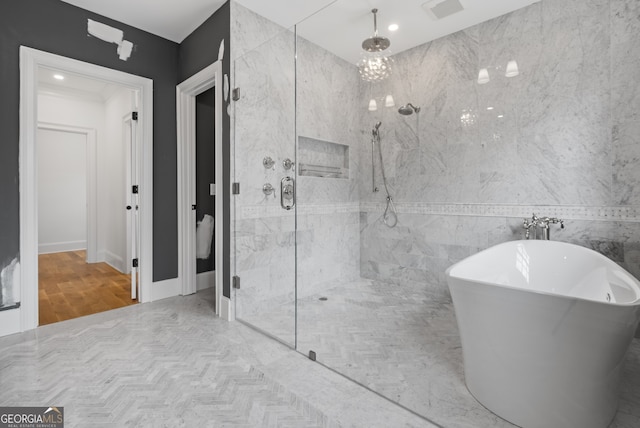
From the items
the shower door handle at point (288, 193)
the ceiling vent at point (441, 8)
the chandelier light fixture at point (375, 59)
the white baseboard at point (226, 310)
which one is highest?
the ceiling vent at point (441, 8)

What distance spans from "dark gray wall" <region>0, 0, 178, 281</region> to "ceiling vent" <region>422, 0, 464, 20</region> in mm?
2528

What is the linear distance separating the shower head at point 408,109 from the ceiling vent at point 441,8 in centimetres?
54

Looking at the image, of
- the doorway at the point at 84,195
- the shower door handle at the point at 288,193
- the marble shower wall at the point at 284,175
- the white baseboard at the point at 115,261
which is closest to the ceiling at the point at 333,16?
the marble shower wall at the point at 284,175

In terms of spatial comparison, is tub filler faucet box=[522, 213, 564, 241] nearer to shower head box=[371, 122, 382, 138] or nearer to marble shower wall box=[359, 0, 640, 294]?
marble shower wall box=[359, 0, 640, 294]

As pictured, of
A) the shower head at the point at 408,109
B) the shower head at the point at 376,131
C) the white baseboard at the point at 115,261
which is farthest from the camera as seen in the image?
the white baseboard at the point at 115,261

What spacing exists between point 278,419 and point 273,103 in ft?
7.02

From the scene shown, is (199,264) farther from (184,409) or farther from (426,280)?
(426,280)

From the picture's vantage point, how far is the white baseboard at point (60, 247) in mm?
5465

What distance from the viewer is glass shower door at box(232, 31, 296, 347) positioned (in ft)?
7.89

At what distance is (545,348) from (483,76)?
1.56m

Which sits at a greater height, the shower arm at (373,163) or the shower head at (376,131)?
the shower head at (376,131)

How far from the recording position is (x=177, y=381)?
5.50 feet

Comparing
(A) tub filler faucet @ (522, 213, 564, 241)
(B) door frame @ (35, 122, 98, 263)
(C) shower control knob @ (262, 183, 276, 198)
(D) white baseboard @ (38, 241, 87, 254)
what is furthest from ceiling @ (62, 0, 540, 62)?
(D) white baseboard @ (38, 241, 87, 254)

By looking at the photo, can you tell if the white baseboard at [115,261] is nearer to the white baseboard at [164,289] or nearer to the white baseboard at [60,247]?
the white baseboard at [164,289]
